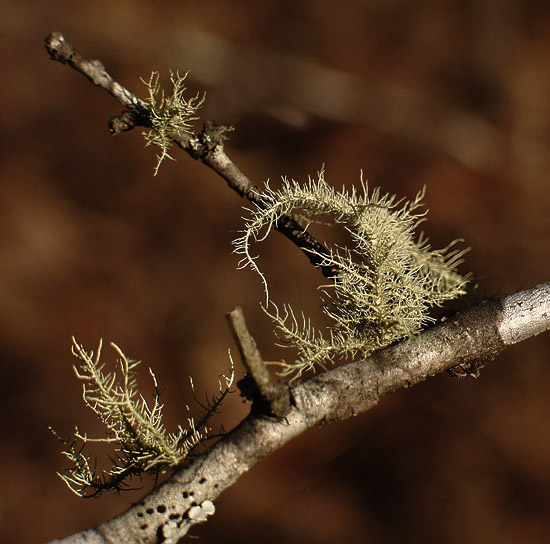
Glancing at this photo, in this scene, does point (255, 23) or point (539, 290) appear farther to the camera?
point (255, 23)

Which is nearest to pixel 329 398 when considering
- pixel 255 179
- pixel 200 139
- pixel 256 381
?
pixel 256 381

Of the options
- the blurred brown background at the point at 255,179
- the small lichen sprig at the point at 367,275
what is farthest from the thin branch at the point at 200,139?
the blurred brown background at the point at 255,179

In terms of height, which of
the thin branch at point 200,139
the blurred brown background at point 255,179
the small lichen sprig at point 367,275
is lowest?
the small lichen sprig at point 367,275

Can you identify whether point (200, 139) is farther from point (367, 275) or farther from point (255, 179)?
point (255, 179)

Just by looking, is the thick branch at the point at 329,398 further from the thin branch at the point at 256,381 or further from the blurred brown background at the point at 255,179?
the blurred brown background at the point at 255,179

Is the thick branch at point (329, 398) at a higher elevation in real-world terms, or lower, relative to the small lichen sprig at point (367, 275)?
lower

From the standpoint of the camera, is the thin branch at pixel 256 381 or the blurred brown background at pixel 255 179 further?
the blurred brown background at pixel 255 179

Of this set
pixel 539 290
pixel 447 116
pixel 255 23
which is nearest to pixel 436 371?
pixel 539 290

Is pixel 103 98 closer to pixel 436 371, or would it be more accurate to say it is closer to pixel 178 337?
pixel 178 337

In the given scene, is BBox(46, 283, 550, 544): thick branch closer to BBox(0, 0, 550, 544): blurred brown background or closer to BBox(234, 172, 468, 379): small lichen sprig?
BBox(234, 172, 468, 379): small lichen sprig
